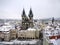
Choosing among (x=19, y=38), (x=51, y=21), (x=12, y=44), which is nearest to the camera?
(x=12, y=44)

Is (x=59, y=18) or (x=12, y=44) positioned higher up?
(x=59, y=18)

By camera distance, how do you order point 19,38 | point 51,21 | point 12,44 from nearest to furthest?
1. point 12,44
2. point 51,21
3. point 19,38

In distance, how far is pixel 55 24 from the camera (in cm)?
457

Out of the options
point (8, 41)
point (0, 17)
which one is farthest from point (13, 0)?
point (8, 41)

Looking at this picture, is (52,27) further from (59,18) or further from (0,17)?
(0,17)

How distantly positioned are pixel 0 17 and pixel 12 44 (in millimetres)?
833

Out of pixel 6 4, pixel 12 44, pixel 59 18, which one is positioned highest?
pixel 6 4

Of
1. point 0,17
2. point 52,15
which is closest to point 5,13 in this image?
point 0,17

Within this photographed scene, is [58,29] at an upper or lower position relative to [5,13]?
lower

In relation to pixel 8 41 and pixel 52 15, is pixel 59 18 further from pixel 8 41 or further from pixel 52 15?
pixel 8 41

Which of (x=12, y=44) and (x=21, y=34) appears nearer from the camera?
(x=12, y=44)

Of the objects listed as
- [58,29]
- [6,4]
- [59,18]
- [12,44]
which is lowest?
[12,44]

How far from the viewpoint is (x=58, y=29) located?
4.39 metres

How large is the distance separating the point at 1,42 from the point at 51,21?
58.8 inches
